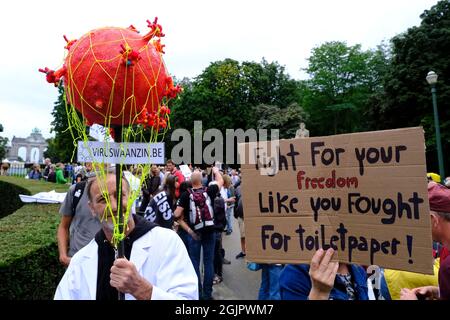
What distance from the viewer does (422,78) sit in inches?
1011

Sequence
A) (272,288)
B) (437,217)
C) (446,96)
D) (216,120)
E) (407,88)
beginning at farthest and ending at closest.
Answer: (216,120) < (407,88) < (446,96) < (272,288) < (437,217)

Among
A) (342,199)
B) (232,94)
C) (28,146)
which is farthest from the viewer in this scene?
(28,146)

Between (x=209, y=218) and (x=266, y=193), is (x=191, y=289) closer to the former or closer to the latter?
(x=266, y=193)

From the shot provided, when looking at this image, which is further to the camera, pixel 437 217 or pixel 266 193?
pixel 437 217

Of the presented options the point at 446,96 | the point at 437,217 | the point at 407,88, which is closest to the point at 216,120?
the point at 407,88

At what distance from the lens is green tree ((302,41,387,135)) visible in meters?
43.6

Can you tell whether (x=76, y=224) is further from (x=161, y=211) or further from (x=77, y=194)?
(x=161, y=211)

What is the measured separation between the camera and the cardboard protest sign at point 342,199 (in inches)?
75.3

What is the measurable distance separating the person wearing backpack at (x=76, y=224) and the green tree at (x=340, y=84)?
41.6m

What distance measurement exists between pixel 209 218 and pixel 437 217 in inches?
151

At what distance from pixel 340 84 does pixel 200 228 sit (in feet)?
141

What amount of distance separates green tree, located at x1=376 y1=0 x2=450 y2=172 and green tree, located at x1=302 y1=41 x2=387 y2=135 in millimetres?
14695

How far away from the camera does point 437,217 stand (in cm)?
249

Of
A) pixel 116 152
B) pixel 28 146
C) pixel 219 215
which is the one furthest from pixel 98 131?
pixel 28 146
